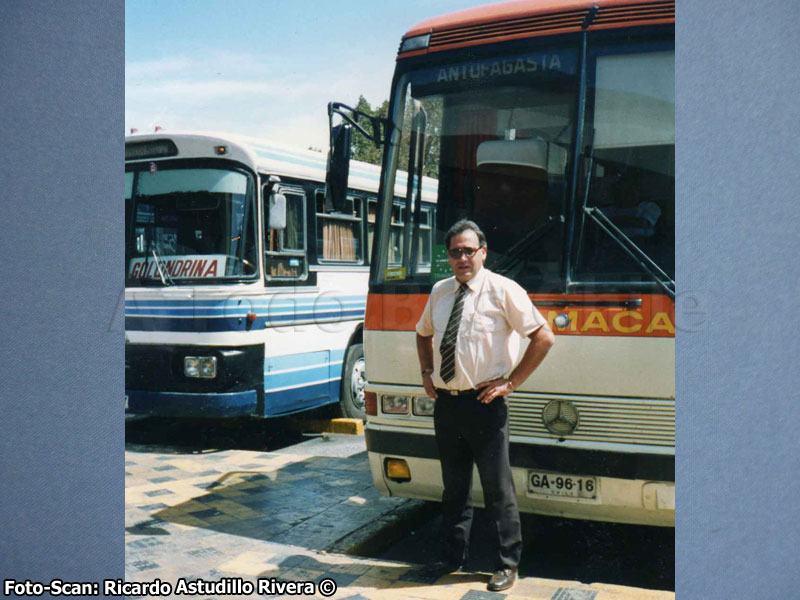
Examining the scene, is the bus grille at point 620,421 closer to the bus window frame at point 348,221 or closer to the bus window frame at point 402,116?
the bus window frame at point 402,116

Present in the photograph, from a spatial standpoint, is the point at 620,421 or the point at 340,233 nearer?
the point at 620,421

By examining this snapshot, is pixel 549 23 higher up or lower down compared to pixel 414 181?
higher up

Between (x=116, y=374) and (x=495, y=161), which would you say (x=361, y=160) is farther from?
(x=116, y=374)

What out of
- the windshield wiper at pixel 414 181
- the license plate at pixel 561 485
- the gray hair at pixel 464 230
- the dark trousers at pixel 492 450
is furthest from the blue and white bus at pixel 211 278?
the license plate at pixel 561 485

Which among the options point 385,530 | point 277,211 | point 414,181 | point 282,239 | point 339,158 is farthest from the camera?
point 282,239

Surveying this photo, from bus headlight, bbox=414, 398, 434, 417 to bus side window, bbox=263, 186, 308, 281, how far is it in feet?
9.38

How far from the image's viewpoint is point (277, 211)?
689 cm

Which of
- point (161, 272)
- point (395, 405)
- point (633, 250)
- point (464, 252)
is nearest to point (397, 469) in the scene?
point (395, 405)

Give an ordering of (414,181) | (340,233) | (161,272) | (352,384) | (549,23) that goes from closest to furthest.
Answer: (549,23)
(414,181)
(161,272)
(340,233)
(352,384)

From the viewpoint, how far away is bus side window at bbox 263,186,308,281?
6.87 m

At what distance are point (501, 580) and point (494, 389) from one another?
94 centimetres

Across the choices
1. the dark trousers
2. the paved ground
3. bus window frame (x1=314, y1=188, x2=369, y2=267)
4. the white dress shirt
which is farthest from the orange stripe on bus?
bus window frame (x1=314, y1=188, x2=369, y2=267)

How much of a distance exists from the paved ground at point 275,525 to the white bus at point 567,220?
56 centimetres

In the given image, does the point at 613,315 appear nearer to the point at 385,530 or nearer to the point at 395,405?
the point at 395,405
